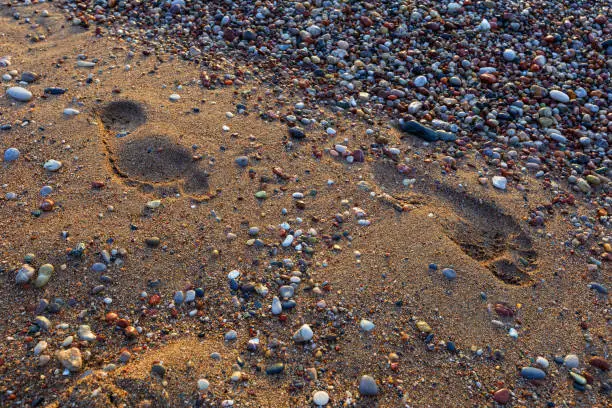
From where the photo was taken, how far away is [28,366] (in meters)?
2.92

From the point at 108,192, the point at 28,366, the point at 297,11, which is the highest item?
the point at 297,11

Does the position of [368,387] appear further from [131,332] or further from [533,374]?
[131,332]

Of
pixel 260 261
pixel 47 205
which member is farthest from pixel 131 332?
pixel 47 205

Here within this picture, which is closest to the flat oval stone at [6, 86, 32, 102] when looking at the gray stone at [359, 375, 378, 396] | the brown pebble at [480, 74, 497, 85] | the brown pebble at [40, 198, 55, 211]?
the brown pebble at [40, 198, 55, 211]

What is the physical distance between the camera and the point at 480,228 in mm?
3975

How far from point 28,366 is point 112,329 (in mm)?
472

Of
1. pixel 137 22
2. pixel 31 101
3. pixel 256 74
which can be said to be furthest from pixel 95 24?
pixel 256 74

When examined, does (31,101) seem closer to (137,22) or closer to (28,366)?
(137,22)

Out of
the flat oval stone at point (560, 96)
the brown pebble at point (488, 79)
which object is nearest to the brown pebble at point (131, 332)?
the brown pebble at point (488, 79)

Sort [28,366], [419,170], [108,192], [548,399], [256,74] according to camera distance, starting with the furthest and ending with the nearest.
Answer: [256,74] < [419,170] < [108,192] < [548,399] < [28,366]

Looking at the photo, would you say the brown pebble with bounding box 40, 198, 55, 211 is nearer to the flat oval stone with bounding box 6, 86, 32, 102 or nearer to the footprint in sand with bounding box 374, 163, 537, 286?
the flat oval stone with bounding box 6, 86, 32, 102

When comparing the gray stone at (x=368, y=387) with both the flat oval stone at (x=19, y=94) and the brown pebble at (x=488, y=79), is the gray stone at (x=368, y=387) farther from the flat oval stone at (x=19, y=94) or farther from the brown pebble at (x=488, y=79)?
the flat oval stone at (x=19, y=94)

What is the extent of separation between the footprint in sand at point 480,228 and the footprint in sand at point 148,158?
1447 mm

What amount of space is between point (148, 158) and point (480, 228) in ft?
8.58
